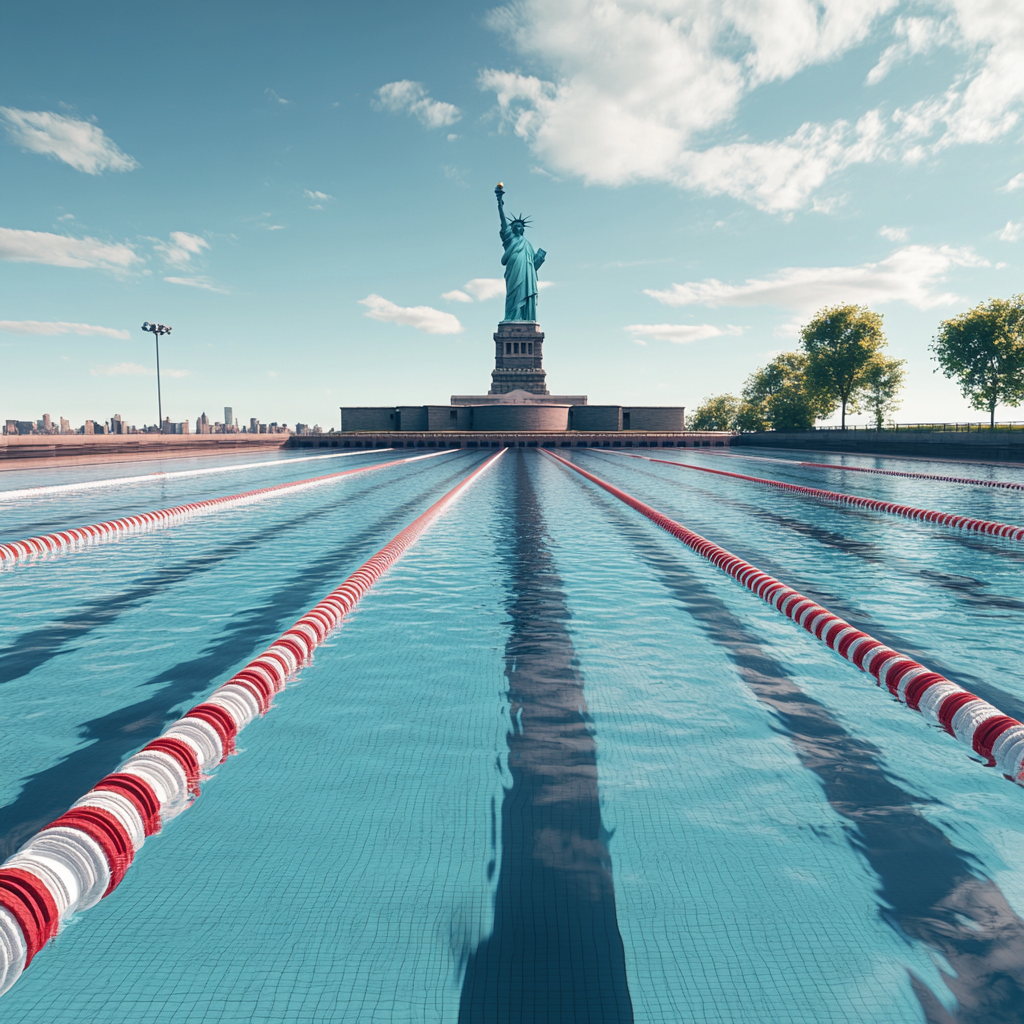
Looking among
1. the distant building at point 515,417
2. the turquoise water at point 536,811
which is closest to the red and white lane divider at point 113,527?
the turquoise water at point 536,811

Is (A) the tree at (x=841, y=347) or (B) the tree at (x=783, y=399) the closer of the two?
(A) the tree at (x=841, y=347)

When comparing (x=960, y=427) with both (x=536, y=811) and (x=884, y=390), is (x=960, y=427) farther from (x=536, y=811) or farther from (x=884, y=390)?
(x=536, y=811)

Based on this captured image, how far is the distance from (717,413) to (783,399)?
69.6 feet

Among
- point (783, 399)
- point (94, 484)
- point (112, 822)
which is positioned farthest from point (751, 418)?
point (112, 822)

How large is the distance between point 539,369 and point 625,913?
67762 millimetres

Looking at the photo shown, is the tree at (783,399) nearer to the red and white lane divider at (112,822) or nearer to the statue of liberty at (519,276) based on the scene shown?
the statue of liberty at (519,276)

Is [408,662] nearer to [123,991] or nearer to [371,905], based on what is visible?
[371,905]

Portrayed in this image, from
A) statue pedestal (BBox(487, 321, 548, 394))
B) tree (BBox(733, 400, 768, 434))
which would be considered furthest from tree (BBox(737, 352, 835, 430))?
statue pedestal (BBox(487, 321, 548, 394))

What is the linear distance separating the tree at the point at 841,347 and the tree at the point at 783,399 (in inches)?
89.2

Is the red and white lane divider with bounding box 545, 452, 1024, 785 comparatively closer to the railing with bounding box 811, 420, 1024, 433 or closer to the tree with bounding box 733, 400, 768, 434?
the railing with bounding box 811, 420, 1024, 433

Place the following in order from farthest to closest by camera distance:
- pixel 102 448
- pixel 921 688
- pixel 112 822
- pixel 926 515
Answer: pixel 102 448 < pixel 926 515 < pixel 921 688 < pixel 112 822

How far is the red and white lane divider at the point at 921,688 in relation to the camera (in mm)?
3785

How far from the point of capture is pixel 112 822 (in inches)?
117

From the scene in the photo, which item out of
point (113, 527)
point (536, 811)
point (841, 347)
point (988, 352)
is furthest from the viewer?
point (841, 347)
